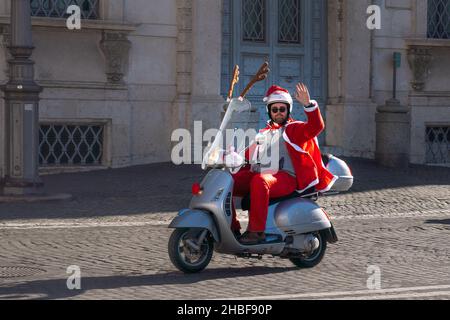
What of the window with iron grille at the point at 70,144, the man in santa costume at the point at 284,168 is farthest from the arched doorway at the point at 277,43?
the man in santa costume at the point at 284,168

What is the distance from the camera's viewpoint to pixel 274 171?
9812mm

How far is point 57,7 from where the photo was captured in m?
17.4

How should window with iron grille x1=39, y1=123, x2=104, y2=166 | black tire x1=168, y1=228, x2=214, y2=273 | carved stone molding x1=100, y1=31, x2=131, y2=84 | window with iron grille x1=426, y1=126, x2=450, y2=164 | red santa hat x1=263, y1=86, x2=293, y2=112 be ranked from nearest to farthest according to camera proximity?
1. black tire x1=168, y1=228, x2=214, y2=273
2. red santa hat x1=263, y1=86, x2=293, y2=112
3. window with iron grille x1=39, y1=123, x2=104, y2=166
4. carved stone molding x1=100, y1=31, x2=131, y2=84
5. window with iron grille x1=426, y1=126, x2=450, y2=164

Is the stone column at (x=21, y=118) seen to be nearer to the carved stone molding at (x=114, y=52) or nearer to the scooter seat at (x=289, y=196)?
the carved stone molding at (x=114, y=52)

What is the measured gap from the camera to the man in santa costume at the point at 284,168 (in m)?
9.59

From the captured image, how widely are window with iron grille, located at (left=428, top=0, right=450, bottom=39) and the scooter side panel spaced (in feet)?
38.3

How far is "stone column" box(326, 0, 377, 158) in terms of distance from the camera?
19.9m

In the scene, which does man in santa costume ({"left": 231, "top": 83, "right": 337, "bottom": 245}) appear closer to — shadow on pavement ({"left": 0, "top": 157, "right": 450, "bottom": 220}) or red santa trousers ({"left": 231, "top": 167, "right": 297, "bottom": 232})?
red santa trousers ({"left": 231, "top": 167, "right": 297, "bottom": 232})

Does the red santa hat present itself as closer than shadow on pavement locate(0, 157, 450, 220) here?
Yes

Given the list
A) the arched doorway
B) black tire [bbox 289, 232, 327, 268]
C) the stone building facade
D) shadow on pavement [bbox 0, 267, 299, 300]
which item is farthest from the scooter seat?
the arched doorway

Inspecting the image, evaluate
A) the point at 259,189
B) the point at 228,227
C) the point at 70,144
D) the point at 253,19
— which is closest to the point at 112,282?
the point at 228,227

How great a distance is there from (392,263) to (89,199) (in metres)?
5.57
